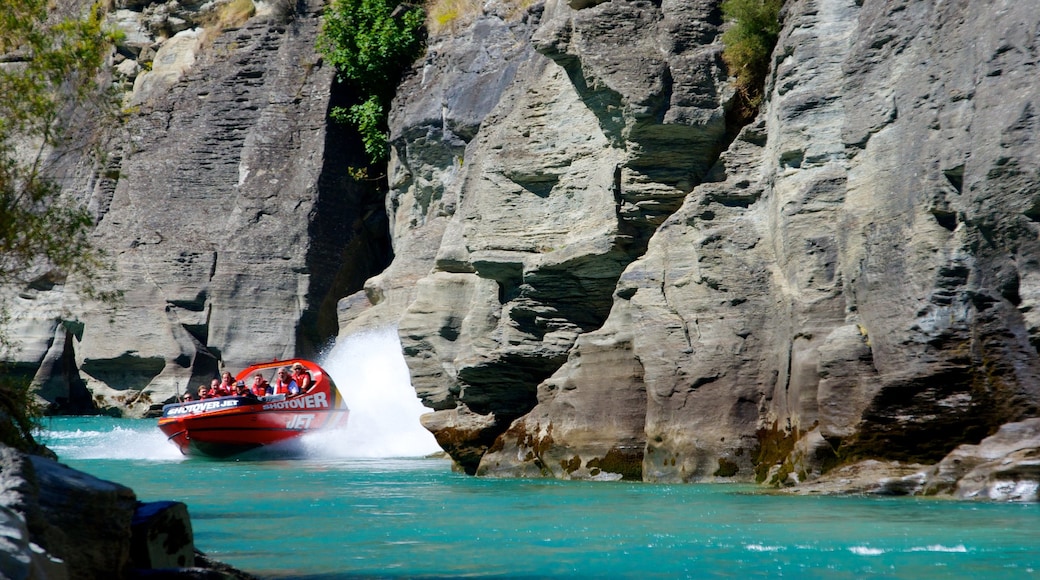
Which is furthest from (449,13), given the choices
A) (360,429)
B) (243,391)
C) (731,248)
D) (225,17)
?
(731,248)

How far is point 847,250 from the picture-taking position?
1359 centimetres

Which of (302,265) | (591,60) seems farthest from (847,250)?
(302,265)

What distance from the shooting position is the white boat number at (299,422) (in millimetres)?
24312

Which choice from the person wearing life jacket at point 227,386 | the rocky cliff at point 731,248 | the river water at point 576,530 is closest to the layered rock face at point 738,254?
the rocky cliff at point 731,248

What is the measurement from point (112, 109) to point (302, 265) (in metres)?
22.9

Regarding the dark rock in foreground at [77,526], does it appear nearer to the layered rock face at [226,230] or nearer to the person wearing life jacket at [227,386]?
the person wearing life jacket at [227,386]

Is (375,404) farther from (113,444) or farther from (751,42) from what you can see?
(751,42)

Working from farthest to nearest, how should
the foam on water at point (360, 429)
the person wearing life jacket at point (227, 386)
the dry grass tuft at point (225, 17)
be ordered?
the dry grass tuft at point (225, 17), the person wearing life jacket at point (227, 386), the foam on water at point (360, 429)

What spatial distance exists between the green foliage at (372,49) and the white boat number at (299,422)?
39.2 ft

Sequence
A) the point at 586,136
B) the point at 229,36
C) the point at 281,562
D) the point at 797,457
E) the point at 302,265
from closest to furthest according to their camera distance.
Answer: the point at 281,562, the point at 797,457, the point at 586,136, the point at 302,265, the point at 229,36

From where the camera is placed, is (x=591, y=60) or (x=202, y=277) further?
(x=202, y=277)

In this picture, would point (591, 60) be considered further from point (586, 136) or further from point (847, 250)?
point (847, 250)

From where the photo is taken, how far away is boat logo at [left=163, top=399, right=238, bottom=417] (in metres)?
23.2

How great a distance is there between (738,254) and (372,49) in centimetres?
2031
